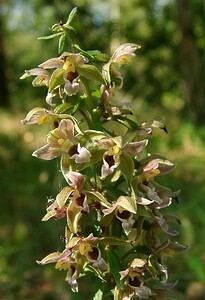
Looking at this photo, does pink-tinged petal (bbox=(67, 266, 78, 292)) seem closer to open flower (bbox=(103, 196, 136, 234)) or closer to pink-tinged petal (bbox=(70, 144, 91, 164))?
open flower (bbox=(103, 196, 136, 234))

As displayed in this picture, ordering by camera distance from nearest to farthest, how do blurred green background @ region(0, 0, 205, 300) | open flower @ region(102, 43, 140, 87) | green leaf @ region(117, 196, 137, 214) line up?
green leaf @ region(117, 196, 137, 214), open flower @ region(102, 43, 140, 87), blurred green background @ region(0, 0, 205, 300)

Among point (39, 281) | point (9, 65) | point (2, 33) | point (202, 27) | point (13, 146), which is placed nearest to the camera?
point (39, 281)

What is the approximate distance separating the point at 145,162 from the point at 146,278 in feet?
1.00

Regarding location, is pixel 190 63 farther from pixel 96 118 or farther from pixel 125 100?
pixel 96 118

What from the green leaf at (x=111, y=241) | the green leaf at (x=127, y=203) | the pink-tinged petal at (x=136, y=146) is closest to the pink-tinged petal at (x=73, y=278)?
the green leaf at (x=111, y=241)

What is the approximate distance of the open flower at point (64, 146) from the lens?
1.34 metres

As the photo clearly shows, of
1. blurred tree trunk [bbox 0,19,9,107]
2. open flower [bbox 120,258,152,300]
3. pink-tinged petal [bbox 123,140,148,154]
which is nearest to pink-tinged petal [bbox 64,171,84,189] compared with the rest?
pink-tinged petal [bbox 123,140,148,154]

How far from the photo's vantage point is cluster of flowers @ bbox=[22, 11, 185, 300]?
1360 millimetres

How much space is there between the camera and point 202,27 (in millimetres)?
11016

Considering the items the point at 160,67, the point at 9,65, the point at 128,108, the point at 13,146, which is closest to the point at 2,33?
the point at 9,65

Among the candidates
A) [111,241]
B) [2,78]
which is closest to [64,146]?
[111,241]

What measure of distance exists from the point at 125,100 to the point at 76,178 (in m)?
3.86

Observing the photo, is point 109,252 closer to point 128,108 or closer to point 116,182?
point 116,182

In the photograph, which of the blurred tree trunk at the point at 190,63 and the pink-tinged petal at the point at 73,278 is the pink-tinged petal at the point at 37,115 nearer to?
the pink-tinged petal at the point at 73,278
